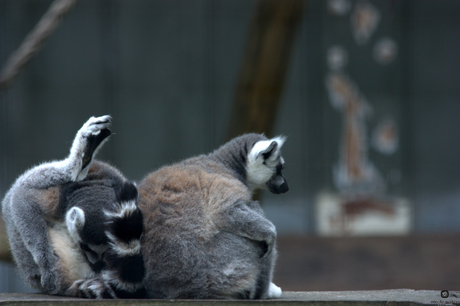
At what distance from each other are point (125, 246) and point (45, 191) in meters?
0.52

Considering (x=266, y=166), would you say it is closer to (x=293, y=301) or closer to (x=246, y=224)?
(x=246, y=224)

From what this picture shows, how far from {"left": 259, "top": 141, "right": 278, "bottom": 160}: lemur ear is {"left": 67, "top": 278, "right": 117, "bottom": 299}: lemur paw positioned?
1.09 metres

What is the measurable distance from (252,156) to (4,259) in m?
2.01

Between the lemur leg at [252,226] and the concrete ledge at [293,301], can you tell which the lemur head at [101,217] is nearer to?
the concrete ledge at [293,301]

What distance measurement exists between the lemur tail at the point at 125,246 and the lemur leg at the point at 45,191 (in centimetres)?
27

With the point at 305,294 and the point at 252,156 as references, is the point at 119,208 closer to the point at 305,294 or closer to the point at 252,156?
the point at 252,156

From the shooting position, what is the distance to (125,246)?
8.73 ft

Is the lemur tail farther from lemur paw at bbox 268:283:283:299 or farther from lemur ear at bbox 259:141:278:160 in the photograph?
lemur ear at bbox 259:141:278:160

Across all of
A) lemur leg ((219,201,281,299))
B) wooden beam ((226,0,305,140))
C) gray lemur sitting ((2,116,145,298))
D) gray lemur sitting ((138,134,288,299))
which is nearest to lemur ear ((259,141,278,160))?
gray lemur sitting ((138,134,288,299))

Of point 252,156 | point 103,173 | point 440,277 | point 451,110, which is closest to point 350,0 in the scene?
point 451,110

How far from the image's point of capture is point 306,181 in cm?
666

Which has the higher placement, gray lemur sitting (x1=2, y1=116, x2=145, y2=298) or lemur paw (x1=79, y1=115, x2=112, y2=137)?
lemur paw (x1=79, y1=115, x2=112, y2=137)

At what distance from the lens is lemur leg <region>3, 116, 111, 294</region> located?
281 cm

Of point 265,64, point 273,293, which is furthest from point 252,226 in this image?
point 265,64
